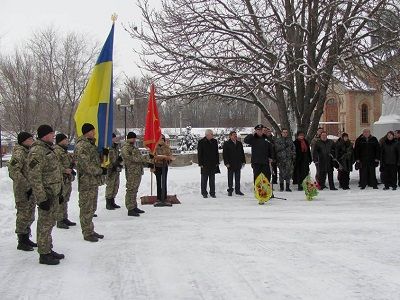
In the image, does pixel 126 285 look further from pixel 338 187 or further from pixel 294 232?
pixel 338 187

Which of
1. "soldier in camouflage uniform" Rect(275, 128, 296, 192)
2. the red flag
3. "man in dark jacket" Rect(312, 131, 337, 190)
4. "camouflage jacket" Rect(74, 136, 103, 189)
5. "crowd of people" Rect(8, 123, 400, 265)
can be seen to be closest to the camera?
"crowd of people" Rect(8, 123, 400, 265)

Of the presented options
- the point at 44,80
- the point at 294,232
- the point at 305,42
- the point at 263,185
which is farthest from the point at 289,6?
the point at 44,80

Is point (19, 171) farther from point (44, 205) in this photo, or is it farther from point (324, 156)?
point (324, 156)

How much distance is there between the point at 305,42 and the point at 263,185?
552 centimetres

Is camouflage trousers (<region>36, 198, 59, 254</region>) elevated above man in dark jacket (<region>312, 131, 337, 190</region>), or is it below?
below

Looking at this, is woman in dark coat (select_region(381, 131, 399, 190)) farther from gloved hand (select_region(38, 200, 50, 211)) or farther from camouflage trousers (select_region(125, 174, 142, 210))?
gloved hand (select_region(38, 200, 50, 211))

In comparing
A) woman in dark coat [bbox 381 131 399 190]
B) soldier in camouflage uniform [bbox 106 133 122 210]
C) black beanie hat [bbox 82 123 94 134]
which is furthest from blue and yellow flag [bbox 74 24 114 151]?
woman in dark coat [bbox 381 131 399 190]

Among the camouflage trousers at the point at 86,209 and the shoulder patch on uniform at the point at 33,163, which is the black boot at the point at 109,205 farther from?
the shoulder patch on uniform at the point at 33,163

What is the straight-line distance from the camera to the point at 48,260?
641cm

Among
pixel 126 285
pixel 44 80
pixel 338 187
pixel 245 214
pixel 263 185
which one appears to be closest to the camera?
pixel 126 285

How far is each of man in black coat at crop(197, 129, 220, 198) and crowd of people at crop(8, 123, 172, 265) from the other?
2.42 m

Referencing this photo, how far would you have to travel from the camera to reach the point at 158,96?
53.4ft

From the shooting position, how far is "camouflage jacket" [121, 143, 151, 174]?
10641 millimetres

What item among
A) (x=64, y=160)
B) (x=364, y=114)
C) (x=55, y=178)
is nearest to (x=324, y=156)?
(x=64, y=160)
